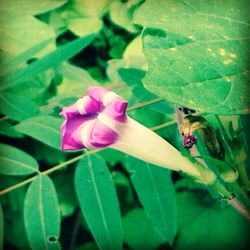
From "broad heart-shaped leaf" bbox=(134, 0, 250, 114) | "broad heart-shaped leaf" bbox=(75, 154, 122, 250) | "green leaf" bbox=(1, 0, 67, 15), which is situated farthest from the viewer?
"green leaf" bbox=(1, 0, 67, 15)

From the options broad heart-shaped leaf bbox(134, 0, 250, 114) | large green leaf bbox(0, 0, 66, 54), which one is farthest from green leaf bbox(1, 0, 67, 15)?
broad heart-shaped leaf bbox(134, 0, 250, 114)

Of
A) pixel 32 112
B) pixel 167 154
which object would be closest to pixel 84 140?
pixel 167 154

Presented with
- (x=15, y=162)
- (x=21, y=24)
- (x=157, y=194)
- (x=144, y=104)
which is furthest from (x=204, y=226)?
(x=21, y=24)

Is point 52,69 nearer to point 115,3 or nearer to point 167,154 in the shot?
point 115,3

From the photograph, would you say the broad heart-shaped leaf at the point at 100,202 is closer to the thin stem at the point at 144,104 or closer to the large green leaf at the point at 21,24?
the thin stem at the point at 144,104

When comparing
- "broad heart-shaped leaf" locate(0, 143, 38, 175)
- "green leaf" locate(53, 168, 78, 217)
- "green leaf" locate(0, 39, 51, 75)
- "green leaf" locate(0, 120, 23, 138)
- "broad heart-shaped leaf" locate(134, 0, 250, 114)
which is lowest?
"green leaf" locate(53, 168, 78, 217)

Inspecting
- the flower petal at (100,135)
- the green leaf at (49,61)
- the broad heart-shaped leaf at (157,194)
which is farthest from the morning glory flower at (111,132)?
the green leaf at (49,61)

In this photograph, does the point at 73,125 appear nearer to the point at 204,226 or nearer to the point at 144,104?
the point at 144,104

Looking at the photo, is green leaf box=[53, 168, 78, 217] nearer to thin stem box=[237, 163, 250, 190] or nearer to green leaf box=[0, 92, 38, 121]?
green leaf box=[0, 92, 38, 121]

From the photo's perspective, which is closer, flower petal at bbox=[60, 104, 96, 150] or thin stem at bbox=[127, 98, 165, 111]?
flower petal at bbox=[60, 104, 96, 150]
